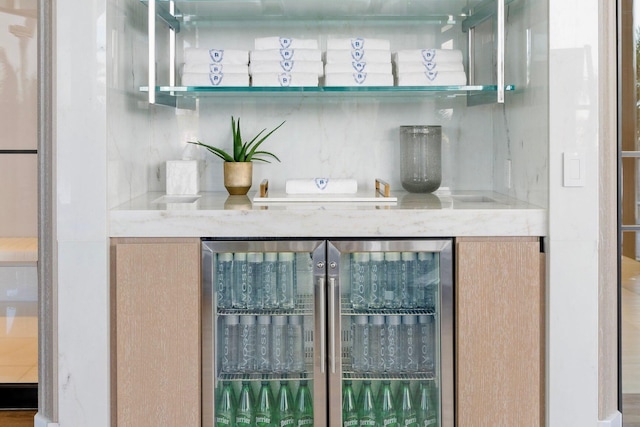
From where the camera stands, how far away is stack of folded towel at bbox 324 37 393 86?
9.14 feet

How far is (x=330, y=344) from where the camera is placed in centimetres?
248

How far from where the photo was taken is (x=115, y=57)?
8.30 feet

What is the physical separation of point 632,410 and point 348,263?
3.96 feet

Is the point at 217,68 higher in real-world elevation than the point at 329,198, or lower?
higher

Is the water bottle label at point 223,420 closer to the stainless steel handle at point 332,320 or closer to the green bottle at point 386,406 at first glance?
the stainless steel handle at point 332,320

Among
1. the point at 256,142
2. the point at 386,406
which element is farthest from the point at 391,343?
the point at 256,142

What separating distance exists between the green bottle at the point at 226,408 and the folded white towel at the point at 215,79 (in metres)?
1.08

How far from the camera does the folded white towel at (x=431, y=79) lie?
9.15 feet

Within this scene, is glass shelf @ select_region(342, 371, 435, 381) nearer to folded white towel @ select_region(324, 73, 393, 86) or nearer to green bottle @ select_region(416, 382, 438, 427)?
green bottle @ select_region(416, 382, 438, 427)

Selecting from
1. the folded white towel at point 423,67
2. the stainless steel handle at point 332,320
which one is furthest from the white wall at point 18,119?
the folded white towel at point 423,67

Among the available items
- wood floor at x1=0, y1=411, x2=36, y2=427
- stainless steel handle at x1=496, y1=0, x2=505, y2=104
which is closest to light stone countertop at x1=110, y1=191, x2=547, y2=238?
stainless steel handle at x1=496, y1=0, x2=505, y2=104

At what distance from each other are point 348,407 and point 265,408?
28 cm

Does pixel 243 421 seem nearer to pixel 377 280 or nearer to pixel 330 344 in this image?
pixel 330 344

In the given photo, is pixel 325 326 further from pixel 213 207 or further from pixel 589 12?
A: pixel 589 12
